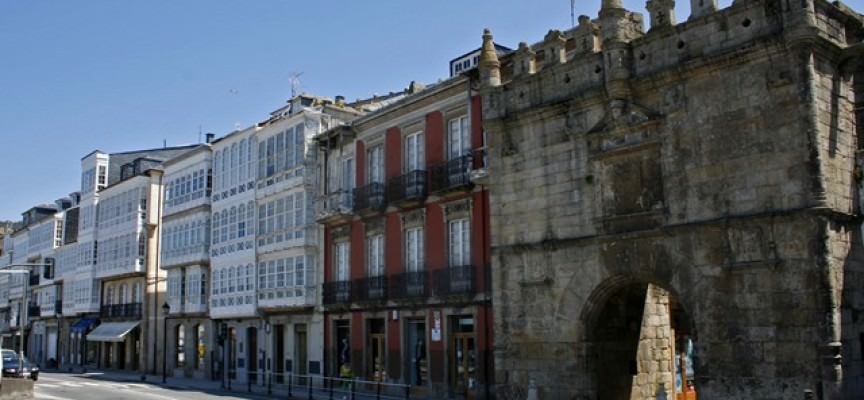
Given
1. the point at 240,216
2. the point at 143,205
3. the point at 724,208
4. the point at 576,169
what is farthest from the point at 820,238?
the point at 143,205

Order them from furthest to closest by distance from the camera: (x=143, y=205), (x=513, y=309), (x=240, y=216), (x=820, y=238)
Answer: (x=143, y=205), (x=240, y=216), (x=513, y=309), (x=820, y=238)

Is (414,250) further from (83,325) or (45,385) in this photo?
(83,325)

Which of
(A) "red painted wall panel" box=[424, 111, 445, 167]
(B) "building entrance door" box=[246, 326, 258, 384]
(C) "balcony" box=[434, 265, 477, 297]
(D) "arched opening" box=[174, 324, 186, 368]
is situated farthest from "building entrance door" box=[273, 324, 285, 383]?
(A) "red painted wall panel" box=[424, 111, 445, 167]

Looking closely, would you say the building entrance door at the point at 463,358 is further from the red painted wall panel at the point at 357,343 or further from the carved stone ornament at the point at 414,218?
the red painted wall panel at the point at 357,343

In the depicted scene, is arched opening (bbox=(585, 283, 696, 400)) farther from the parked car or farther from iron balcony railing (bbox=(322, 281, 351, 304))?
the parked car

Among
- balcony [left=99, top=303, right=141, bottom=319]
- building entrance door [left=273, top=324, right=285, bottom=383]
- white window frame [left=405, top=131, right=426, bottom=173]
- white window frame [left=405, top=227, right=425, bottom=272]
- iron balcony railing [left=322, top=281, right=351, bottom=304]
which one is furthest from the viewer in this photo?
balcony [left=99, top=303, right=141, bottom=319]

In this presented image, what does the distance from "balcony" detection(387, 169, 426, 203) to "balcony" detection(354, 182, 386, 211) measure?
1.57ft

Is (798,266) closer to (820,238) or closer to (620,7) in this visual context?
(820,238)

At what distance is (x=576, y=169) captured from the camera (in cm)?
1831

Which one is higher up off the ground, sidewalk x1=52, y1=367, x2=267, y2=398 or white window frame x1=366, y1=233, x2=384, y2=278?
white window frame x1=366, y1=233, x2=384, y2=278

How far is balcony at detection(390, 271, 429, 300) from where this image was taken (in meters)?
25.3

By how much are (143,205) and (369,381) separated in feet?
78.1

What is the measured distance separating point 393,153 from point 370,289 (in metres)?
4.55

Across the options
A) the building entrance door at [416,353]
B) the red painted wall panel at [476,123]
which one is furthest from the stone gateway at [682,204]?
the building entrance door at [416,353]
